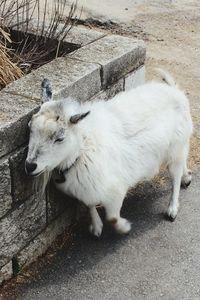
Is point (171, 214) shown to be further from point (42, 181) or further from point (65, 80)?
point (65, 80)

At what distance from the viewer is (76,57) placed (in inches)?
193

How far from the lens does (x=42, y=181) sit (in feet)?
13.7

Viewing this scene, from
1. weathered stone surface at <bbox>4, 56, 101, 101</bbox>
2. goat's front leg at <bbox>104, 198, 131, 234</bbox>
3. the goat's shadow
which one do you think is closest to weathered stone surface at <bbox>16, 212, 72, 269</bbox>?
the goat's shadow

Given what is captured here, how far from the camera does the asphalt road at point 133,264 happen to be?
418 centimetres

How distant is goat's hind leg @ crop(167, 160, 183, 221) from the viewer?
16.3 feet

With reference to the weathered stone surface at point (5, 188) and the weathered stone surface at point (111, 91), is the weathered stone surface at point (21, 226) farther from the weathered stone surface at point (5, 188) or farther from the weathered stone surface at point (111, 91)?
the weathered stone surface at point (111, 91)

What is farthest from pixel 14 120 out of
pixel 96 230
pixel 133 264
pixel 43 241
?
pixel 133 264

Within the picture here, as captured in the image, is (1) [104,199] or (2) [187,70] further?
(2) [187,70]

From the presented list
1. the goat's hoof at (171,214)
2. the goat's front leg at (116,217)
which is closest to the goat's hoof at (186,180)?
the goat's hoof at (171,214)

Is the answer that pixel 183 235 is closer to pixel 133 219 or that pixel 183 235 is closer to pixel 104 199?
pixel 133 219

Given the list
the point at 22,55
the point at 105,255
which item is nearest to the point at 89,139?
the point at 105,255

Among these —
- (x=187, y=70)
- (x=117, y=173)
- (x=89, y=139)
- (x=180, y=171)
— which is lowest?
(x=187, y=70)

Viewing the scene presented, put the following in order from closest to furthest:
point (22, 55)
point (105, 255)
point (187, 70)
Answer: point (105, 255), point (22, 55), point (187, 70)

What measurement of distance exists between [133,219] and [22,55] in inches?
67.7
